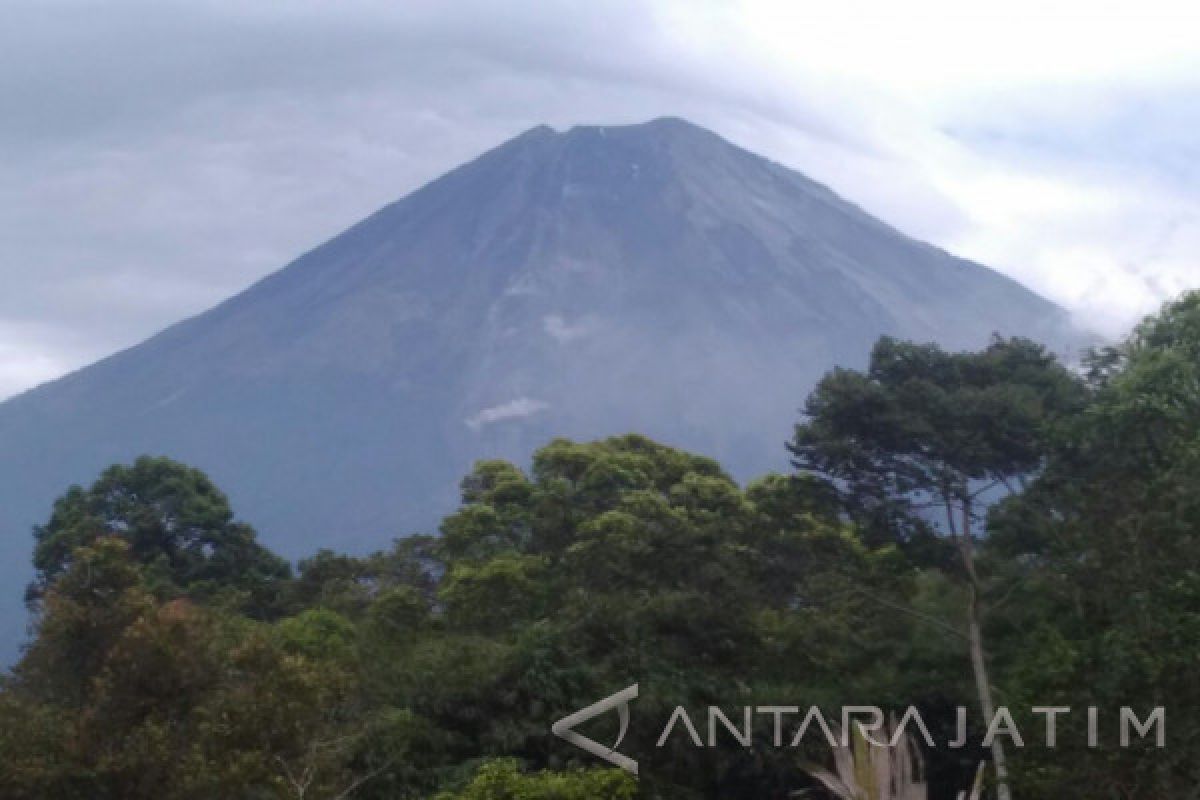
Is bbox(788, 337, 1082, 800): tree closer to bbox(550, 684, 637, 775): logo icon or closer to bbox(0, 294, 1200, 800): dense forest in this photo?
bbox(0, 294, 1200, 800): dense forest

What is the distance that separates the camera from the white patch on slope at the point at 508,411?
3797 inches

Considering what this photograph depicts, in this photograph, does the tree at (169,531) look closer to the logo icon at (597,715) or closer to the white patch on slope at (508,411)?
the logo icon at (597,715)

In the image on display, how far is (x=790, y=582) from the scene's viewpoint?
22.4 metres

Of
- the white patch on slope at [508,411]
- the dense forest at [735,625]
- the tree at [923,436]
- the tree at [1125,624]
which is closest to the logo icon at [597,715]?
the dense forest at [735,625]

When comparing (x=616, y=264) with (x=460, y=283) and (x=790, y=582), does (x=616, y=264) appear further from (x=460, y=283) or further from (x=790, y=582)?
(x=790, y=582)

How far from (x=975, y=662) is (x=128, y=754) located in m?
9.11

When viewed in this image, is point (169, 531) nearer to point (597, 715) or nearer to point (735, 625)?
point (735, 625)

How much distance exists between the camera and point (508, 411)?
97.5m

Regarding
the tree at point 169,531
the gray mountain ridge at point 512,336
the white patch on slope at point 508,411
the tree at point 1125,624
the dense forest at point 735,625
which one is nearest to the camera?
the tree at point 1125,624

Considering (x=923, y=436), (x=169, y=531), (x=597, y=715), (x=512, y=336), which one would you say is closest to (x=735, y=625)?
(x=597, y=715)

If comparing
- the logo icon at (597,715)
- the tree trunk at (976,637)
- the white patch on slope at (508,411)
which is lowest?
the logo icon at (597,715)

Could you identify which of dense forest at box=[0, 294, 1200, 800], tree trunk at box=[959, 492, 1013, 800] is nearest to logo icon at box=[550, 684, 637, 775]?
dense forest at box=[0, 294, 1200, 800]

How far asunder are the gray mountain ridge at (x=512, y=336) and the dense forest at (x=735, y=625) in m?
59.7

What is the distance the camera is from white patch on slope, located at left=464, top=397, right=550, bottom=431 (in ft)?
316
